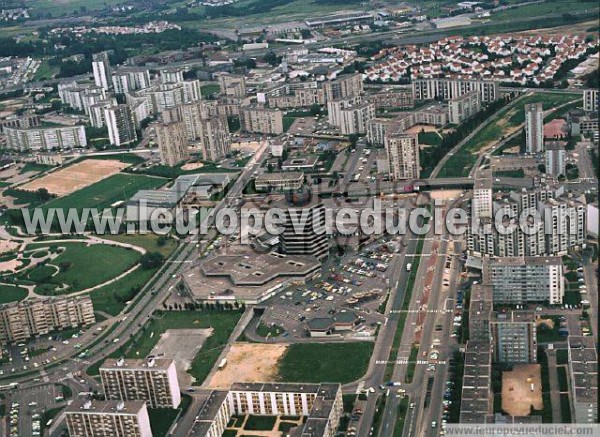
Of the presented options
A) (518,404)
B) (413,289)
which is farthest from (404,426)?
(413,289)

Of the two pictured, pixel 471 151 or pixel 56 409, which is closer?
pixel 56 409

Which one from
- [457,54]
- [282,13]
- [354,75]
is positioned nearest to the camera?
[354,75]

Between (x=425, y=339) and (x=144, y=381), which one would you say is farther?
(x=425, y=339)

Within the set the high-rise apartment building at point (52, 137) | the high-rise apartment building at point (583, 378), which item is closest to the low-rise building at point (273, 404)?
the high-rise apartment building at point (583, 378)

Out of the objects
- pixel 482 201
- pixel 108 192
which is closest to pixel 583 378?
pixel 482 201

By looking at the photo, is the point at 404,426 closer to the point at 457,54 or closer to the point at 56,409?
the point at 56,409

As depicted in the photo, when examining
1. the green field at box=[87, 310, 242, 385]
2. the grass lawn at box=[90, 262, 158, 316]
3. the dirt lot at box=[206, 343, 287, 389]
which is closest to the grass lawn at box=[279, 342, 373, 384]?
the dirt lot at box=[206, 343, 287, 389]

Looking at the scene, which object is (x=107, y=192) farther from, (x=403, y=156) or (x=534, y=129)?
(x=534, y=129)
